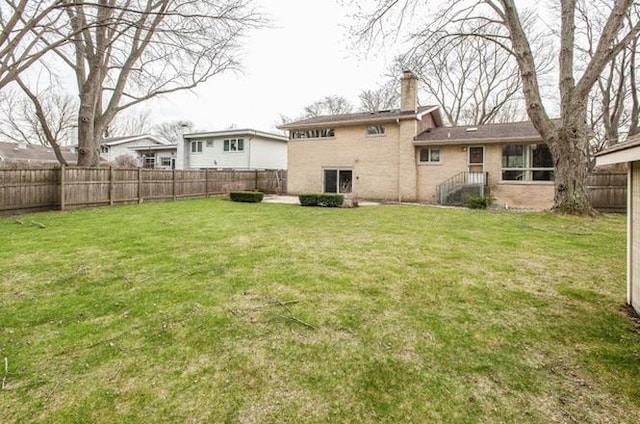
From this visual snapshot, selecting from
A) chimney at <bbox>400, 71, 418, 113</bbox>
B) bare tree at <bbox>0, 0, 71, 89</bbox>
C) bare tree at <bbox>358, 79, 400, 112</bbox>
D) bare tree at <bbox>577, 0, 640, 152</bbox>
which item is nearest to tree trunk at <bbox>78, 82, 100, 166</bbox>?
bare tree at <bbox>0, 0, 71, 89</bbox>

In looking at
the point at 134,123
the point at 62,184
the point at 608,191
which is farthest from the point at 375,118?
the point at 134,123

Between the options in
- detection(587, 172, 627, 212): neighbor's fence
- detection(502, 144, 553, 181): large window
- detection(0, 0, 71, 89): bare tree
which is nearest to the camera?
detection(0, 0, 71, 89): bare tree

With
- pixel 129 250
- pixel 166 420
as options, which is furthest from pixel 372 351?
pixel 129 250

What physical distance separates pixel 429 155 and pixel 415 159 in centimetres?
69

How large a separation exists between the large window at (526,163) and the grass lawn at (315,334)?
9.20 m

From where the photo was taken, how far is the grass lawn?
234 centimetres

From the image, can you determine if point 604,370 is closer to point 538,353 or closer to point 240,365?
point 538,353

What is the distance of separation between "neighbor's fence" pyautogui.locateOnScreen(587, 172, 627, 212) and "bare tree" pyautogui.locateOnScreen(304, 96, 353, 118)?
85.0ft

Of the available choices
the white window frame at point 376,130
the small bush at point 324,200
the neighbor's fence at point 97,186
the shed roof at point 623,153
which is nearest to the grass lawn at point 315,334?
the shed roof at point 623,153

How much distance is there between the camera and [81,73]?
14391 millimetres

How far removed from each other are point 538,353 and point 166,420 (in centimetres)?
294

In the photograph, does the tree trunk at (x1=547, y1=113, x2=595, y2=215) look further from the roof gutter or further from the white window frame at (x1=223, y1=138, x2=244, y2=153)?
the white window frame at (x1=223, y1=138, x2=244, y2=153)

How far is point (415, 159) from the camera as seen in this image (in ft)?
57.5

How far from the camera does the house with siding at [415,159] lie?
1513 centimetres
